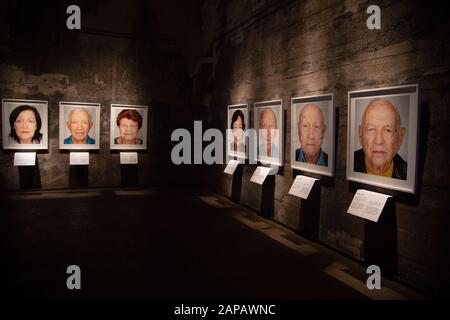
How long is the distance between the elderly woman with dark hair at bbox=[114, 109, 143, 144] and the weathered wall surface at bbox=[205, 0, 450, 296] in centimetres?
328

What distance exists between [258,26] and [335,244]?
476 cm

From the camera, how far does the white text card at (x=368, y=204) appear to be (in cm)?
447

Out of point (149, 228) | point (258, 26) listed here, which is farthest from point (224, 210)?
point (258, 26)

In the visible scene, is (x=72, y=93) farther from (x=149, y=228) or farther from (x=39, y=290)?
(x=39, y=290)

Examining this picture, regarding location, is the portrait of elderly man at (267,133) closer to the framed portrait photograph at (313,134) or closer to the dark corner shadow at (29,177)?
the framed portrait photograph at (313,134)

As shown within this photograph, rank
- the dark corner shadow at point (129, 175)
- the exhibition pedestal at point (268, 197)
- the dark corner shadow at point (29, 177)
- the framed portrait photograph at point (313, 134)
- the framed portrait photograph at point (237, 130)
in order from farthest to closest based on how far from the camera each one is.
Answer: the dark corner shadow at point (129, 175) → the dark corner shadow at point (29, 177) → the framed portrait photograph at point (237, 130) → the exhibition pedestal at point (268, 197) → the framed portrait photograph at point (313, 134)

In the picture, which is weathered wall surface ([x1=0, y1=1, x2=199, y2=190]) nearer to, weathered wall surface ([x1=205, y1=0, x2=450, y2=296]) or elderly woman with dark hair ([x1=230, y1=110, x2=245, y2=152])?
weathered wall surface ([x1=205, y1=0, x2=450, y2=296])

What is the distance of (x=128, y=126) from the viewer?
1069 centimetres

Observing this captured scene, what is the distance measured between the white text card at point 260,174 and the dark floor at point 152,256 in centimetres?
83

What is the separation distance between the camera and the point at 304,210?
20.8ft

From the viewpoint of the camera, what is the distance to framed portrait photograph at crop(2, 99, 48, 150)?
9477 millimetres

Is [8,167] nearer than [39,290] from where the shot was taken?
No

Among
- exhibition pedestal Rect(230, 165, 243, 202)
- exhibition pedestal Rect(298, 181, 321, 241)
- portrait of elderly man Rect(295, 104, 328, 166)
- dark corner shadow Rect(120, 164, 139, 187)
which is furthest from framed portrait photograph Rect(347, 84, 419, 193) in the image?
dark corner shadow Rect(120, 164, 139, 187)

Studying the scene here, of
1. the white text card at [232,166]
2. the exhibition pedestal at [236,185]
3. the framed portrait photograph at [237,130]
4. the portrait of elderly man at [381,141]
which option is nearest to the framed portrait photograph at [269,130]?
the framed portrait photograph at [237,130]
